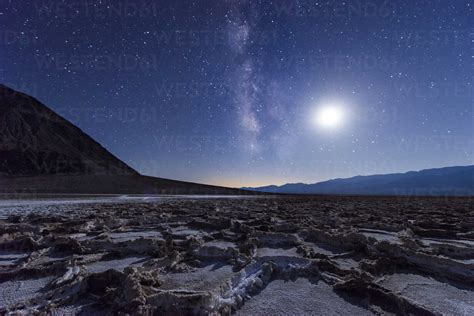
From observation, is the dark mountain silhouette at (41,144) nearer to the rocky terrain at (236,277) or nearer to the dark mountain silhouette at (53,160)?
the dark mountain silhouette at (53,160)

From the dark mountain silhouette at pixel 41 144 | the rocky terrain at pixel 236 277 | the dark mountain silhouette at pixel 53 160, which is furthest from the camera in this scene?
the dark mountain silhouette at pixel 41 144

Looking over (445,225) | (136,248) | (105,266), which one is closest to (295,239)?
(136,248)

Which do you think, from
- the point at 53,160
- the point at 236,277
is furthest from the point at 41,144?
the point at 236,277

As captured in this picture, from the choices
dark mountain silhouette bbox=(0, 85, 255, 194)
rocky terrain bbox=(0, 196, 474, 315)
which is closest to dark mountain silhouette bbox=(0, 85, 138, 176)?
dark mountain silhouette bbox=(0, 85, 255, 194)

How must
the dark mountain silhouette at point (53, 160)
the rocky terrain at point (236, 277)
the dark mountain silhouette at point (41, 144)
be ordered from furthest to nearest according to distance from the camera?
the dark mountain silhouette at point (41, 144)
the dark mountain silhouette at point (53, 160)
the rocky terrain at point (236, 277)

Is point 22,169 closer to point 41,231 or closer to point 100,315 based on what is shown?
point 41,231

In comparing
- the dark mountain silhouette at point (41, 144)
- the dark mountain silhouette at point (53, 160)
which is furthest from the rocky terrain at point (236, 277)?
the dark mountain silhouette at point (41, 144)

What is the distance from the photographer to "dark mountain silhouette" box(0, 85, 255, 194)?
98.2ft

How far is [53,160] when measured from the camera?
163 feet

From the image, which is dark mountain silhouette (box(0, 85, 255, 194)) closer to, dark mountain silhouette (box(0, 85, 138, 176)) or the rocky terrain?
dark mountain silhouette (box(0, 85, 138, 176))

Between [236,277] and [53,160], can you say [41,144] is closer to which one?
[53,160]

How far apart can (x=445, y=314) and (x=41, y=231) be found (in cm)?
516

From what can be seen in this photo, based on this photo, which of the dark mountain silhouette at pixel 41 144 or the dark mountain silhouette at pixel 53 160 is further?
the dark mountain silhouette at pixel 41 144

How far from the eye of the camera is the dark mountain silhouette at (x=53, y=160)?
98.2 ft
